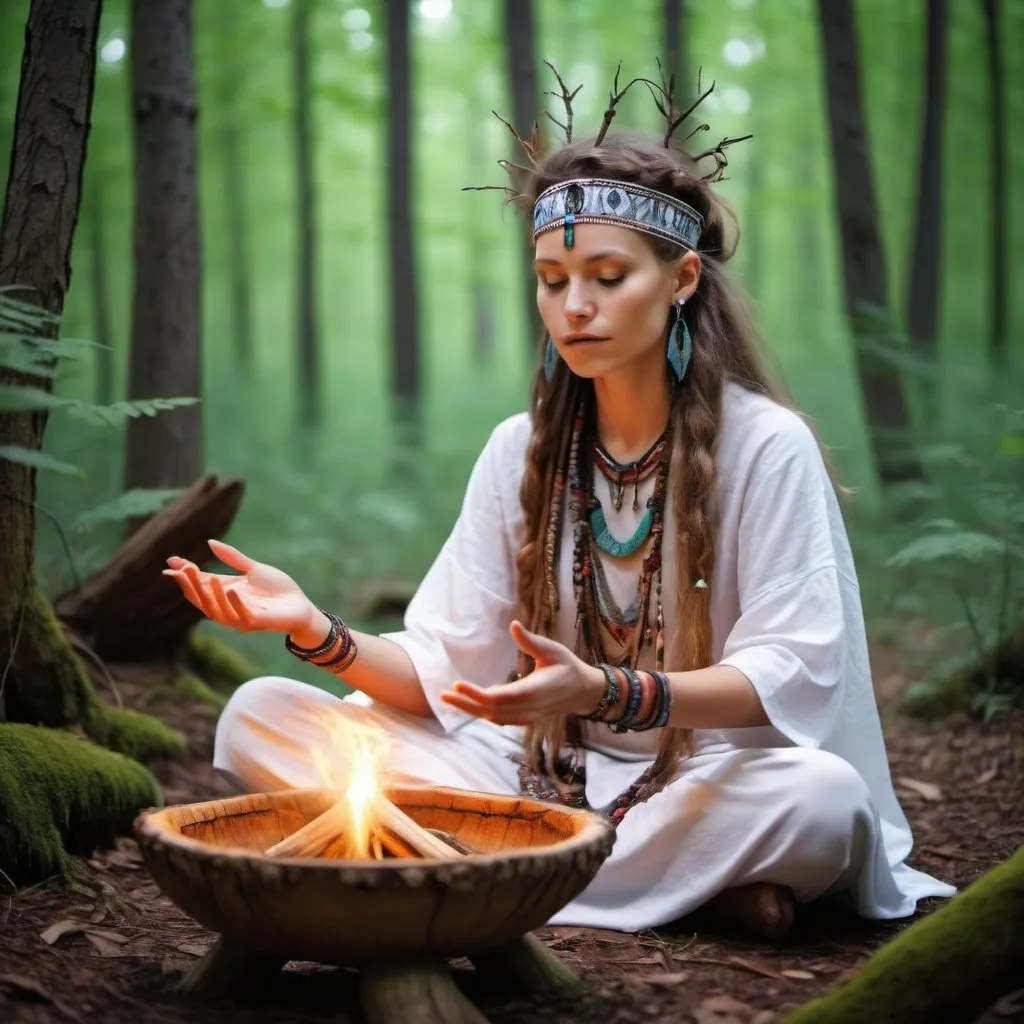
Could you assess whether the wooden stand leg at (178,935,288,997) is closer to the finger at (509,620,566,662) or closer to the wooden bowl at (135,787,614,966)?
the wooden bowl at (135,787,614,966)

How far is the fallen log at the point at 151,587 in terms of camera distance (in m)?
3.89

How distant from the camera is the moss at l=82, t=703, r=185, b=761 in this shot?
11.5 feet

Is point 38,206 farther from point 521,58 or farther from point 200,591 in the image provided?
point 521,58

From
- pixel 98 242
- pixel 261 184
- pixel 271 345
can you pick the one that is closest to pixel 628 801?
pixel 98 242

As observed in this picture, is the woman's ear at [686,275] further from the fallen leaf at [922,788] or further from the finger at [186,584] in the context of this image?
the fallen leaf at [922,788]

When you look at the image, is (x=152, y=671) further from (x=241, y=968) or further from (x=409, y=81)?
(x=409, y=81)

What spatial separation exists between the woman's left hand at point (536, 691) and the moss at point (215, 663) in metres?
2.60

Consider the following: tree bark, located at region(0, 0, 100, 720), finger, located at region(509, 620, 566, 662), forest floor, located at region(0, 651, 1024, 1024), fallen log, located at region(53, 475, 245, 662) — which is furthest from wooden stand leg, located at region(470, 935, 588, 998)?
fallen log, located at region(53, 475, 245, 662)

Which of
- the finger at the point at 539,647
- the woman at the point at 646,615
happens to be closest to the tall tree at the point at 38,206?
the woman at the point at 646,615

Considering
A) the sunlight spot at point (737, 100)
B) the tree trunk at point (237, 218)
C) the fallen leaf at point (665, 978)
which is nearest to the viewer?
the fallen leaf at point (665, 978)

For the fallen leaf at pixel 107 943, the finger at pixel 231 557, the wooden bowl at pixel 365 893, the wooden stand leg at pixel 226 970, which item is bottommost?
the fallen leaf at pixel 107 943

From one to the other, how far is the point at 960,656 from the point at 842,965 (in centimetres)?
292

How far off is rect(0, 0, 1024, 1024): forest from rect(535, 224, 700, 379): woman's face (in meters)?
0.36

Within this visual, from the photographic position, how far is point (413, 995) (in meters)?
1.89
